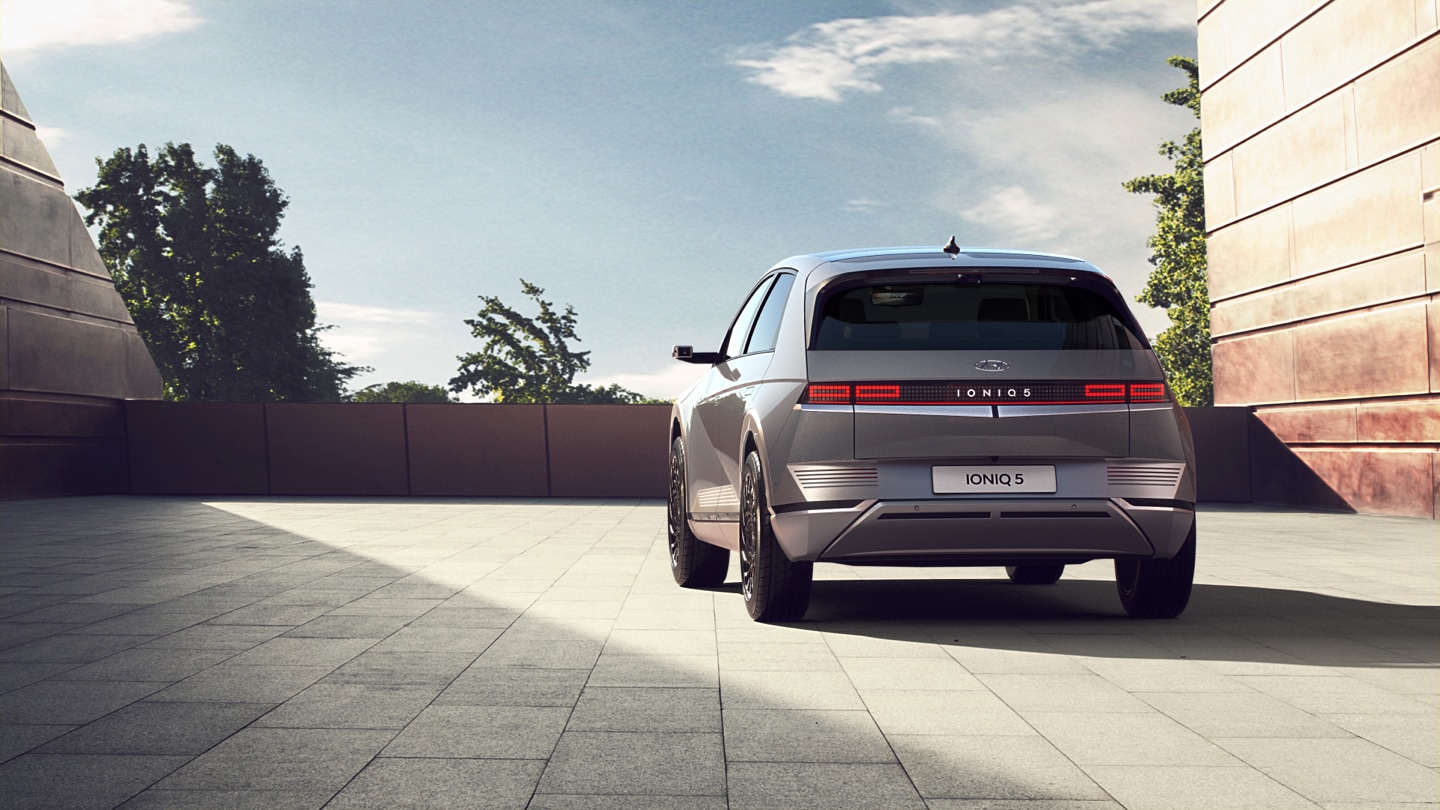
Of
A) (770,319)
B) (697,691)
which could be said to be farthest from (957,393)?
(697,691)

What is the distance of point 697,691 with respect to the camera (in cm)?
459

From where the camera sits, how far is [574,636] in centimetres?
590

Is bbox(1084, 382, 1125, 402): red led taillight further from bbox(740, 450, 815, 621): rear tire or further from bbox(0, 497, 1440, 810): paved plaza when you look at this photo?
bbox(740, 450, 815, 621): rear tire

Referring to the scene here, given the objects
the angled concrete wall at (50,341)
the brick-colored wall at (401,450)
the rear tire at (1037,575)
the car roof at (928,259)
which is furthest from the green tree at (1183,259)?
the car roof at (928,259)

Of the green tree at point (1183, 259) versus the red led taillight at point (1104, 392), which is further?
the green tree at point (1183, 259)

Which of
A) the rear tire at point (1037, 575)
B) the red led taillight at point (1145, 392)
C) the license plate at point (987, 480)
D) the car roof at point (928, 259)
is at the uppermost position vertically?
the car roof at point (928, 259)

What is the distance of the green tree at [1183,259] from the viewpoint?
130ft

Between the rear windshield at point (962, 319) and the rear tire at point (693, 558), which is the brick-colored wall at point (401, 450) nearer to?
the rear tire at point (693, 558)

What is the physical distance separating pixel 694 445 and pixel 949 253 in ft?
8.00

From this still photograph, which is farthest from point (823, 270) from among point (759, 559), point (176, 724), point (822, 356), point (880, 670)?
point (176, 724)

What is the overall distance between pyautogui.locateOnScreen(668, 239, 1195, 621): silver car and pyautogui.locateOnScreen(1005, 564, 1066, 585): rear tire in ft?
6.99

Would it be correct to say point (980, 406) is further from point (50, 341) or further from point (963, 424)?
point (50, 341)

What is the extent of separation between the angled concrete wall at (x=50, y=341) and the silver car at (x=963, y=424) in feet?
59.9

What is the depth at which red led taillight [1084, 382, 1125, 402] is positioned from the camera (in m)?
5.62
